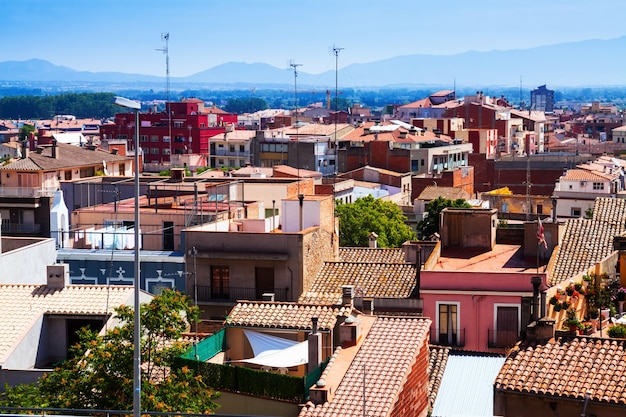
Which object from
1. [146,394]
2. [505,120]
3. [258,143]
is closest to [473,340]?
[146,394]

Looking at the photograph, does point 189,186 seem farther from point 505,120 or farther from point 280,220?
point 505,120

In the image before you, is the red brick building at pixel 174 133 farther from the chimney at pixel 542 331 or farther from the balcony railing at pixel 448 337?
the chimney at pixel 542 331

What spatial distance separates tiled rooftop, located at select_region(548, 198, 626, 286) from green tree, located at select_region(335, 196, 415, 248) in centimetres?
1993

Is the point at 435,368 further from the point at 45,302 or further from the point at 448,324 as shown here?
the point at 45,302

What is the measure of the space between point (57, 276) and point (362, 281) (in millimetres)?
7432

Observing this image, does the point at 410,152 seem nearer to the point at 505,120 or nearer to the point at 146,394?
the point at 505,120

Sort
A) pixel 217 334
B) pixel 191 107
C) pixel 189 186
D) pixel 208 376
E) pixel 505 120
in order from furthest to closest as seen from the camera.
Answer: pixel 191 107 → pixel 505 120 → pixel 189 186 → pixel 217 334 → pixel 208 376

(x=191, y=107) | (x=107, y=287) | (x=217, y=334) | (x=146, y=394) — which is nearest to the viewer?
(x=146, y=394)

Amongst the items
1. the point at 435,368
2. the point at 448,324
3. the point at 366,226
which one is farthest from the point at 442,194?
the point at 435,368

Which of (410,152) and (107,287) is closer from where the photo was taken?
(107,287)

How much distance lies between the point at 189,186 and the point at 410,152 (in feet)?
160

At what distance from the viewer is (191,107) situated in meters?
149

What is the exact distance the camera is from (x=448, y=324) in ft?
81.4

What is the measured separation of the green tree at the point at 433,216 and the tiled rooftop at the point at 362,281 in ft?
86.3
